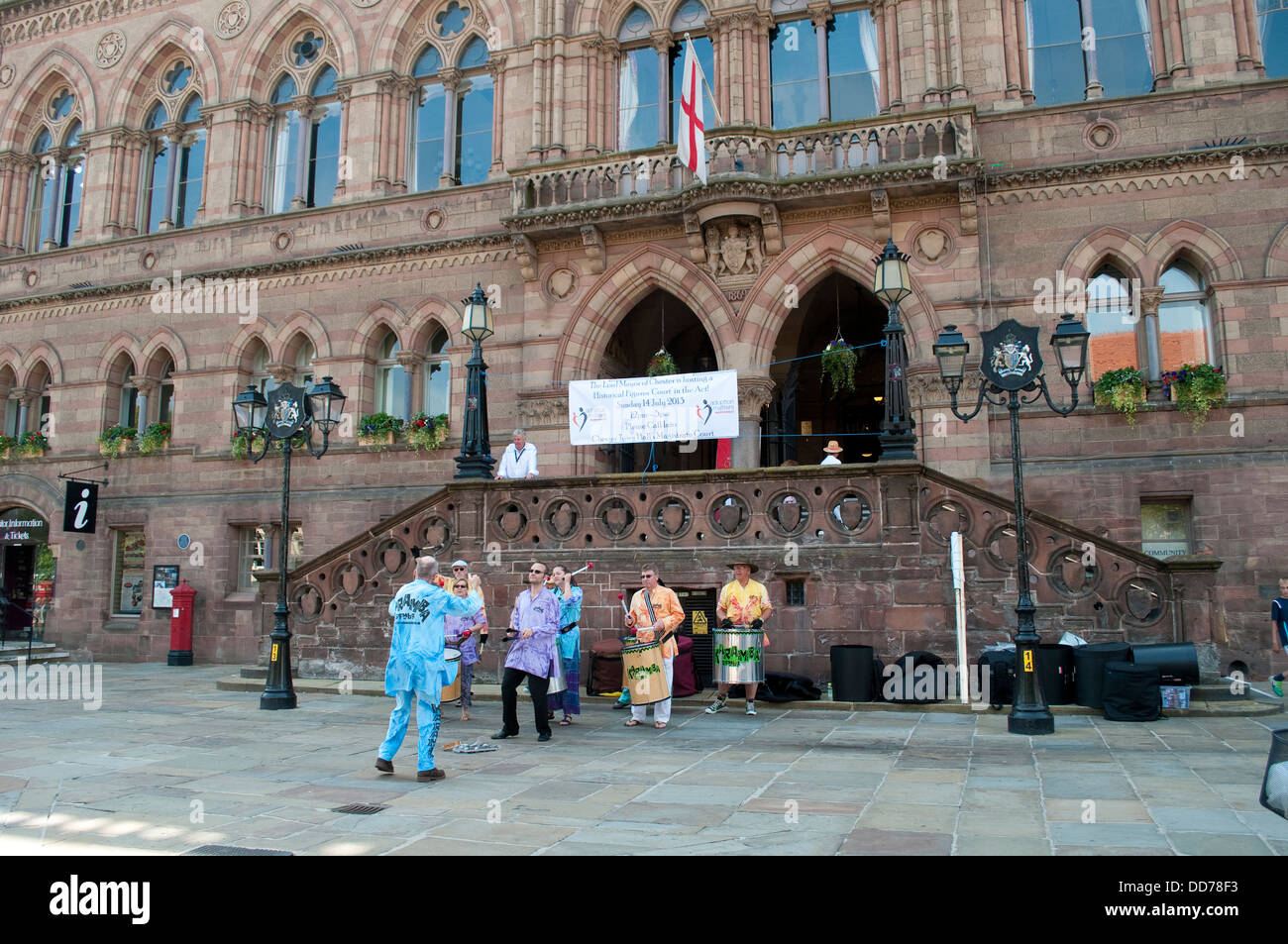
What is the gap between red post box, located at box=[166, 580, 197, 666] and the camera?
71.6ft

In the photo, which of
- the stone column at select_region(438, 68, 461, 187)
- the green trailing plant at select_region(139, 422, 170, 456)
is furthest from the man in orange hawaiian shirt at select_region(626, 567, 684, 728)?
the green trailing plant at select_region(139, 422, 170, 456)

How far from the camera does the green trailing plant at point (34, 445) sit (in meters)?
25.1

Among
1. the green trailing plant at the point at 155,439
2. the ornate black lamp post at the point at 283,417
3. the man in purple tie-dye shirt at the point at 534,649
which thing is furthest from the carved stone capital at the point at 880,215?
the green trailing plant at the point at 155,439

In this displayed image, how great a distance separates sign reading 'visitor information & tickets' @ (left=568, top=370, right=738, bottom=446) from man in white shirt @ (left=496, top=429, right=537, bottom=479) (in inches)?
61.1

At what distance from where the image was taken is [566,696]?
12.2 metres

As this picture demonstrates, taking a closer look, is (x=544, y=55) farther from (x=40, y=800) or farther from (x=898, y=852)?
(x=898, y=852)

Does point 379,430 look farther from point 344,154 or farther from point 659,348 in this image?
point 344,154

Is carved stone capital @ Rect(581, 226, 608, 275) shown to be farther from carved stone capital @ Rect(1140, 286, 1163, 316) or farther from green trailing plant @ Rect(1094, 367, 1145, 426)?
carved stone capital @ Rect(1140, 286, 1163, 316)

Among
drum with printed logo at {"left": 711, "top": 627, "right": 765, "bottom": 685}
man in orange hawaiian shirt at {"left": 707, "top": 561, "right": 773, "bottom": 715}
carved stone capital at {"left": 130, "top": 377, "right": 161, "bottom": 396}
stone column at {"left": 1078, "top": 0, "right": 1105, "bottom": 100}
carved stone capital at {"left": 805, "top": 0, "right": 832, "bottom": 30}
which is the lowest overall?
drum with printed logo at {"left": 711, "top": 627, "right": 765, "bottom": 685}

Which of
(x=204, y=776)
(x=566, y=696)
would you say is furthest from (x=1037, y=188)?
(x=204, y=776)

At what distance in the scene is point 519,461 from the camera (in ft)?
53.6

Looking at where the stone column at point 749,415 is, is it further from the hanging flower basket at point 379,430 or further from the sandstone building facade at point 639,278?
the hanging flower basket at point 379,430

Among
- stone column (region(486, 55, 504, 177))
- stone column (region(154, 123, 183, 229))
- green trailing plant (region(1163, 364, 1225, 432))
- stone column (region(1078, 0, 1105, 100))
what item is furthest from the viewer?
stone column (region(154, 123, 183, 229))

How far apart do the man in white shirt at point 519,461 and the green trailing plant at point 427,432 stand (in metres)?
4.93
